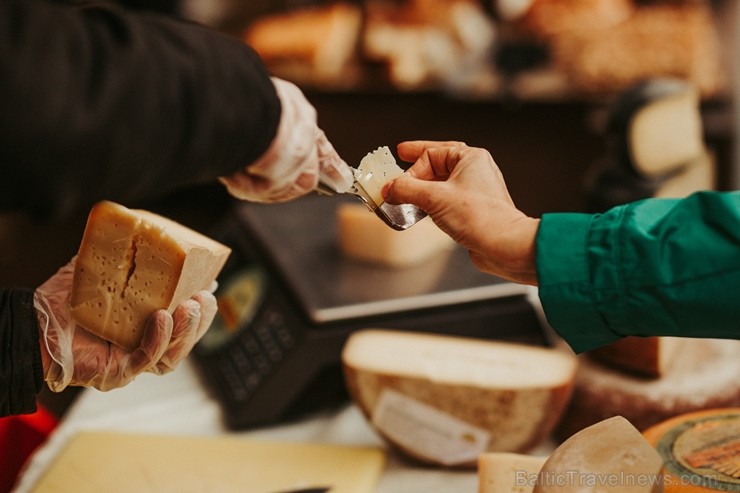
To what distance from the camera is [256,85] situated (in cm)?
78

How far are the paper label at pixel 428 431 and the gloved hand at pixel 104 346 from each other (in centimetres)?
31

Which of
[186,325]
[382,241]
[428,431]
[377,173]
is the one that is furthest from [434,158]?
[382,241]

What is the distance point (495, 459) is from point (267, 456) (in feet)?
1.28

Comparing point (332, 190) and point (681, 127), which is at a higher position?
point (332, 190)

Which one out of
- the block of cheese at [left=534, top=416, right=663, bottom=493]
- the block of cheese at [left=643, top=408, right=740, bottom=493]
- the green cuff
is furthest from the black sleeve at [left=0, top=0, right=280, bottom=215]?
the block of cheese at [left=643, top=408, right=740, bottom=493]

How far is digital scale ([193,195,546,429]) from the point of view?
119 centimetres

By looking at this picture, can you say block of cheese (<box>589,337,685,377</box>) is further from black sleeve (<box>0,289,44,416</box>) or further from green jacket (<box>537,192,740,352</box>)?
black sleeve (<box>0,289,44,416</box>)

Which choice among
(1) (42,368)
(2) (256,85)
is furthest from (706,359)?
(1) (42,368)

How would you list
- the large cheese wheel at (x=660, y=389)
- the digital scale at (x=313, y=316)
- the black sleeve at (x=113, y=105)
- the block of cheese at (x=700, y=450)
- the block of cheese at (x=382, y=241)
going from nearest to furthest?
the black sleeve at (x=113, y=105), the block of cheese at (x=700, y=450), the large cheese wheel at (x=660, y=389), the digital scale at (x=313, y=316), the block of cheese at (x=382, y=241)

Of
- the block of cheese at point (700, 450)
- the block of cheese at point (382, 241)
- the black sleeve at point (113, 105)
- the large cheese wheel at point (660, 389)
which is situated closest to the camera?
the black sleeve at point (113, 105)

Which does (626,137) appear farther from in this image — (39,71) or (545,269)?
(39,71)

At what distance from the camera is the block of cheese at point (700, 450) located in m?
0.76

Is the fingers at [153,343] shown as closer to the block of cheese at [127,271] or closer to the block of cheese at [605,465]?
the block of cheese at [127,271]

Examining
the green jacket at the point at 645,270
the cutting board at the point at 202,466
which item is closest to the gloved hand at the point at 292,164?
the green jacket at the point at 645,270
